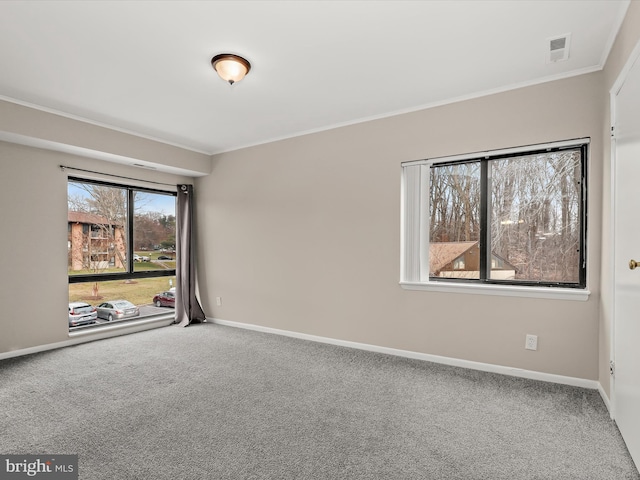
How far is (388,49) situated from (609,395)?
2.89m

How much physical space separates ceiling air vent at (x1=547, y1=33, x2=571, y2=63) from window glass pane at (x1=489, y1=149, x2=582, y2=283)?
2.52ft

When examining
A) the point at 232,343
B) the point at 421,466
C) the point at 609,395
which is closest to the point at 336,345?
the point at 232,343

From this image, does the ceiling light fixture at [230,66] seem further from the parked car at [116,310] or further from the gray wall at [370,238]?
the parked car at [116,310]

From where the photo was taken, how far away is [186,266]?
16.9ft

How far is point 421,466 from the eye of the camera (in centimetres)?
185

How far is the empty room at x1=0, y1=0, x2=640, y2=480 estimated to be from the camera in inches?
80.5

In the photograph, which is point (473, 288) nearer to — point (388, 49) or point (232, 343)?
point (388, 49)

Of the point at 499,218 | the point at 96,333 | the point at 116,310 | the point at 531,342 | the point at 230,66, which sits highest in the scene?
the point at 230,66

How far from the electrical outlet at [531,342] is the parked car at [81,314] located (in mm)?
4964

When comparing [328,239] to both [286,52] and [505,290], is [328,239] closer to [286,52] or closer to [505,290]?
[505,290]

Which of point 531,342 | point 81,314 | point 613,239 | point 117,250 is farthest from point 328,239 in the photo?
point 81,314

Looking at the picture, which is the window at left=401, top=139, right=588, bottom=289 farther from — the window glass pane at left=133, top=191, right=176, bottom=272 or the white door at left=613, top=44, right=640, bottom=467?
the window glass pane at left=133, top=191, right=176, bottom=272

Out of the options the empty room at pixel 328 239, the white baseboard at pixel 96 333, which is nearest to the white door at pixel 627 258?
the empty room at pixel 328 239

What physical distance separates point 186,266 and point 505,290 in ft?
13.8
